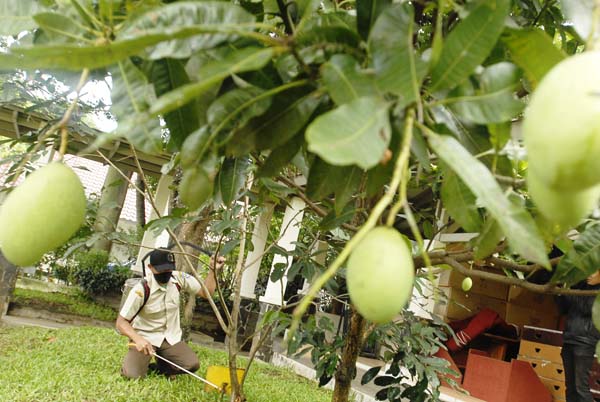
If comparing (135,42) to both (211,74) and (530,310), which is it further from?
(530,310)

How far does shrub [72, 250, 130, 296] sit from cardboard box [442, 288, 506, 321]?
5.81 m

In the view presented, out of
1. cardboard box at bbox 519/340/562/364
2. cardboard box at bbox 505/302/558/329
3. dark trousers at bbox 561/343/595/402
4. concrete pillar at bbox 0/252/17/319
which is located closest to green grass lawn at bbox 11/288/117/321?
concrete pillar at bbox 0/252/17/319

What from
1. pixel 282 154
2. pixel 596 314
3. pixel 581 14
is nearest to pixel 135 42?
pixel 282 154

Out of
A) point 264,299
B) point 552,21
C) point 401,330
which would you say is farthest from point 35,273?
point 552,21

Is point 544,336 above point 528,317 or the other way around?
the other way around

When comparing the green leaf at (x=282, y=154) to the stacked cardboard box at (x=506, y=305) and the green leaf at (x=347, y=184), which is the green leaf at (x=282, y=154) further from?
the stacked cardboard box at (x=506, y=305)

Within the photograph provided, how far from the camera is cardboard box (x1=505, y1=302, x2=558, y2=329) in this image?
616 cm

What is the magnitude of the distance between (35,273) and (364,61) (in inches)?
413

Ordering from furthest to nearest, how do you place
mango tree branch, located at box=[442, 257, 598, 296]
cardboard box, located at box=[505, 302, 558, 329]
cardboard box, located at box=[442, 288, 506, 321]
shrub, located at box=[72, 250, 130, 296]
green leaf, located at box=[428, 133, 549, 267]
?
shrub, located at box=[72, 250, 130, 296], cardboard box, located at box=[505, 302, 558, 329], cardboard box, located at box=[442, 288, 506, 321], mango tree branch, located at box=[442, 257, 598, 296], green leaf, located at box=[428, 133, 549, 267]

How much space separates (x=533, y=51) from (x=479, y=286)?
5.98 m

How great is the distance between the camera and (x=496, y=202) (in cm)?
52

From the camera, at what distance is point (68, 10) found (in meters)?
0.70

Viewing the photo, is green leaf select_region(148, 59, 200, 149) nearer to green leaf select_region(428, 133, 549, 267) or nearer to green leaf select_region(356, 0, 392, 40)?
green leaf select_region(356, 0, 392, 40)

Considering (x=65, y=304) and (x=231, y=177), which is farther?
(x=65, y=304)
